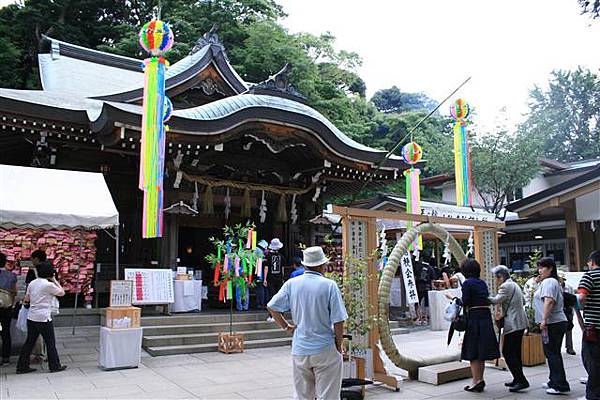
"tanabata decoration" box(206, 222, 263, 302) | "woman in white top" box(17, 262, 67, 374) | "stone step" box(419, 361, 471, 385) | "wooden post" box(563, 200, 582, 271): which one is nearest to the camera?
"stone step" box(419, 361, 471, 385)

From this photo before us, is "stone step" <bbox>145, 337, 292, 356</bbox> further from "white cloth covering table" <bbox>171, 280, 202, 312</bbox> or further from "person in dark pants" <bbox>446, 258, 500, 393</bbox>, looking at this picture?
"person in dark pants" <bbox>446, 258, 500, 393</bbox>

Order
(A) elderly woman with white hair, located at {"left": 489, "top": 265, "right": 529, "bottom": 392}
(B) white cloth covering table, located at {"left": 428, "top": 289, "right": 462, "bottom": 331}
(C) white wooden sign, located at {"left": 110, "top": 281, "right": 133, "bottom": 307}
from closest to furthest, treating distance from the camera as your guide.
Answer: (A) elderly woman with white hair, located at {"left": 489, "top": 265, "right": 529, "bottom": 392} → (C) white wooden sign, located at {"left": 110, "top": 281, "right": 133, "bottom": 307} → (B) white cloth covering table, located at {"left": 428, "top": 289, "right": 462, "bottom": 331}

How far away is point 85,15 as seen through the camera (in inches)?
1022

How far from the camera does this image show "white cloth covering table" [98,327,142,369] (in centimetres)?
709

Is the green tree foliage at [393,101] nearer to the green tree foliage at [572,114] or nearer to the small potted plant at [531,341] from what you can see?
the green tree foliage at [572,114]

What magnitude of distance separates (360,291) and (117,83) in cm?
1351

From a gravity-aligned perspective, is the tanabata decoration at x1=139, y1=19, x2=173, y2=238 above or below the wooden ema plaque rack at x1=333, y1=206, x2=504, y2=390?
above

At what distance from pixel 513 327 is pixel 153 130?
21.8 ft

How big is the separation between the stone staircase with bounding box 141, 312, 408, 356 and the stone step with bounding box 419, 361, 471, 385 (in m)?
3.56

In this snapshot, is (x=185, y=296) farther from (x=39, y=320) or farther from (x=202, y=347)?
(x=39, y=320)

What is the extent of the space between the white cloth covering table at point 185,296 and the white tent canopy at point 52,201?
9.54ft

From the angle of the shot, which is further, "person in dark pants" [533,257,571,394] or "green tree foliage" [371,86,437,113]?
"green tree foliage" [371,86,437,113]

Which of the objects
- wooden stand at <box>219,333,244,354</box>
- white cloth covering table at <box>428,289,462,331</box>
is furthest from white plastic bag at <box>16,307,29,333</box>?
white cloth covering table at <box>428,289,462,331</box>

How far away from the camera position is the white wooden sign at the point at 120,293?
746 centimetres
